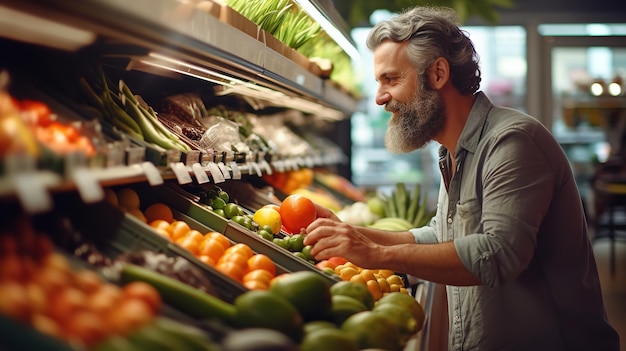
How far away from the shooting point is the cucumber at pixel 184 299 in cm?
163

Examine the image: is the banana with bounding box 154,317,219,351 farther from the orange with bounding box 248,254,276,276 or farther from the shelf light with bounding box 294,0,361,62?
the shelf light with bounding box 294,0,361,62

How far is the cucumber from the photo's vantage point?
1.63 m

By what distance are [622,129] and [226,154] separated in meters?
7.92

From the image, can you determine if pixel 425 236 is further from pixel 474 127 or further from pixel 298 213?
pixel 474 127

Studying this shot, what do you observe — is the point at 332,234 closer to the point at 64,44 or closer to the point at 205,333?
the point at 205,333

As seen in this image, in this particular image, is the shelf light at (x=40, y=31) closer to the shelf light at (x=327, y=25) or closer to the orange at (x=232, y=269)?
the orange at (x=232, y=269)

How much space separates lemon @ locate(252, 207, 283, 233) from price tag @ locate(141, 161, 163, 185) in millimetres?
1045

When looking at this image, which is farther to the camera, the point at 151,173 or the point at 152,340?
the point at 151,173

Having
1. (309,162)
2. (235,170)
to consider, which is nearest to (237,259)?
(235,170)

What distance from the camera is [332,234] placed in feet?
7.34

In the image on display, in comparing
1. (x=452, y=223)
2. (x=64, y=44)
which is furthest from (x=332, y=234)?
(x=64, y=44)

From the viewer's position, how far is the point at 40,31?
1.59 metres

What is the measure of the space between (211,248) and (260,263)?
157 mm

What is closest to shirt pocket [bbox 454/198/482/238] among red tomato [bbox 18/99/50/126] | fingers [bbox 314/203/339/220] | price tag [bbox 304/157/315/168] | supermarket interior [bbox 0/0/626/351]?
supermarket interior [bbox 0/0/626/351]
